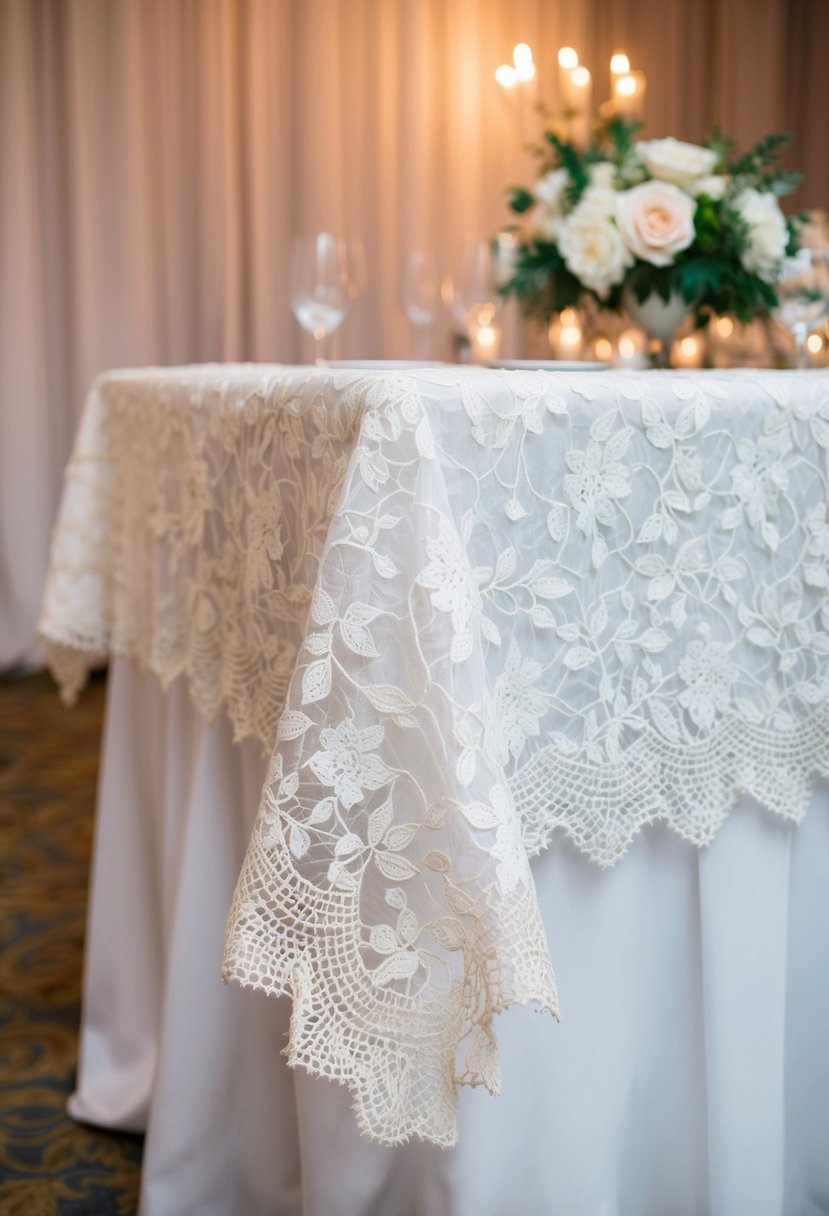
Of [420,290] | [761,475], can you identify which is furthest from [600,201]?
[761,475]

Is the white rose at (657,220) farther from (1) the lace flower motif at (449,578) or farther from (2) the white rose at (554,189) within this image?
(1) the lace flower motif at (449,578)

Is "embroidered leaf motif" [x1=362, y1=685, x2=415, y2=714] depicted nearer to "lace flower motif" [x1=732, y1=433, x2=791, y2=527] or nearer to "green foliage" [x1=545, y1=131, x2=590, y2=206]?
"lace flower motif" [x1=732, y1=433, x2=791, y2=527]

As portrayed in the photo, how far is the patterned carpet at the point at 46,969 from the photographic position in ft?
5.25

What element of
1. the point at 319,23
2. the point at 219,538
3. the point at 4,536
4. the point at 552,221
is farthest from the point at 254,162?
the point at 219,538

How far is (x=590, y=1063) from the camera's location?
3.89 ft

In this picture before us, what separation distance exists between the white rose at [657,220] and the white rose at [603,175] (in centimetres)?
9

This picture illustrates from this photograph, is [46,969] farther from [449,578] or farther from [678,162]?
[678,162]

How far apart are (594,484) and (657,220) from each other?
74 centimetres

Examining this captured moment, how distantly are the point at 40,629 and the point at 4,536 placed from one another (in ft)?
9.01

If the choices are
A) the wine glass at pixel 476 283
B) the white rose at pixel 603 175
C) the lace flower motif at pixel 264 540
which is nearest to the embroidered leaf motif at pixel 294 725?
the lace flower motif at pixel 264 540

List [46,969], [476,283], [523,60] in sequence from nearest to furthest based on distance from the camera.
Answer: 1. [476,283]
2. [46,969]
3. [523,60]

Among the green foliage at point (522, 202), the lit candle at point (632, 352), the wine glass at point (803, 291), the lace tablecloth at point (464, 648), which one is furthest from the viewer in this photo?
the lit candle at point (632, 352)

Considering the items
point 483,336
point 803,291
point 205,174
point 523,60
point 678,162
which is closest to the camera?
point 803,291

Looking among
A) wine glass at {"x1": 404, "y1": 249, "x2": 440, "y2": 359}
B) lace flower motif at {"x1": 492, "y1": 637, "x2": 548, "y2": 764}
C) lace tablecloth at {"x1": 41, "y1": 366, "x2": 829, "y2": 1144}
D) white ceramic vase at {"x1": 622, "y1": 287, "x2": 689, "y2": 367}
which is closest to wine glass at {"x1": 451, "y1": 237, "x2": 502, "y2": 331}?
wine glass at {"x1": 404, "y1": 249, "x2": 440, "y2": 359}
